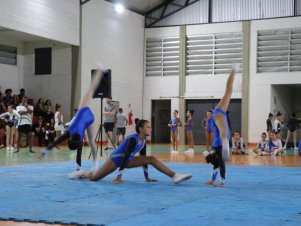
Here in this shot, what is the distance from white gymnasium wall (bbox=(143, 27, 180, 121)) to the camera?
2912 cm

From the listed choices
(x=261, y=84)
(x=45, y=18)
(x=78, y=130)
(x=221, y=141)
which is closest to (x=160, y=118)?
(x=261, y=84)

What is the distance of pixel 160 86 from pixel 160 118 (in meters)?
2.23

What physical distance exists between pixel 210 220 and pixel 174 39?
24826 mm

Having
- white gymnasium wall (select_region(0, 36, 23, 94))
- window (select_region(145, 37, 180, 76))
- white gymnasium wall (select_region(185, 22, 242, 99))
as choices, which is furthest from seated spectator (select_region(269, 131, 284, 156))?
white gymnasium wall (select_region(0, 36, 23, 94))

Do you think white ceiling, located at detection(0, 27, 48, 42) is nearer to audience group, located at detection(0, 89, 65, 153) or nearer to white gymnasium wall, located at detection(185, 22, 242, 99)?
audience group, located at detection(0, 89, 65, 153)

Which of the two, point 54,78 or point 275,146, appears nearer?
point 275,146

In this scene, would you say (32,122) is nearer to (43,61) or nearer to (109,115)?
(43,61)

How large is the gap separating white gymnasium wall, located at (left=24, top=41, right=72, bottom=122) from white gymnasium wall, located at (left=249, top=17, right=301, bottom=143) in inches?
394

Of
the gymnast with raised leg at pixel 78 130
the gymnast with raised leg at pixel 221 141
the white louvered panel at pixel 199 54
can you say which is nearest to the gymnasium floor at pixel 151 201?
the gymnast with raised leg at pixel 221 141

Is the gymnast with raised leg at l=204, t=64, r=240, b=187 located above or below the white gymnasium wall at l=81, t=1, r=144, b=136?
below

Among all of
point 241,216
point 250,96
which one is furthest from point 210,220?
point 250,96

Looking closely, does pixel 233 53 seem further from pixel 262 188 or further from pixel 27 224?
pixel 27 224

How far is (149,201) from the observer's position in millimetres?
6234

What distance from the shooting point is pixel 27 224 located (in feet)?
15.4
